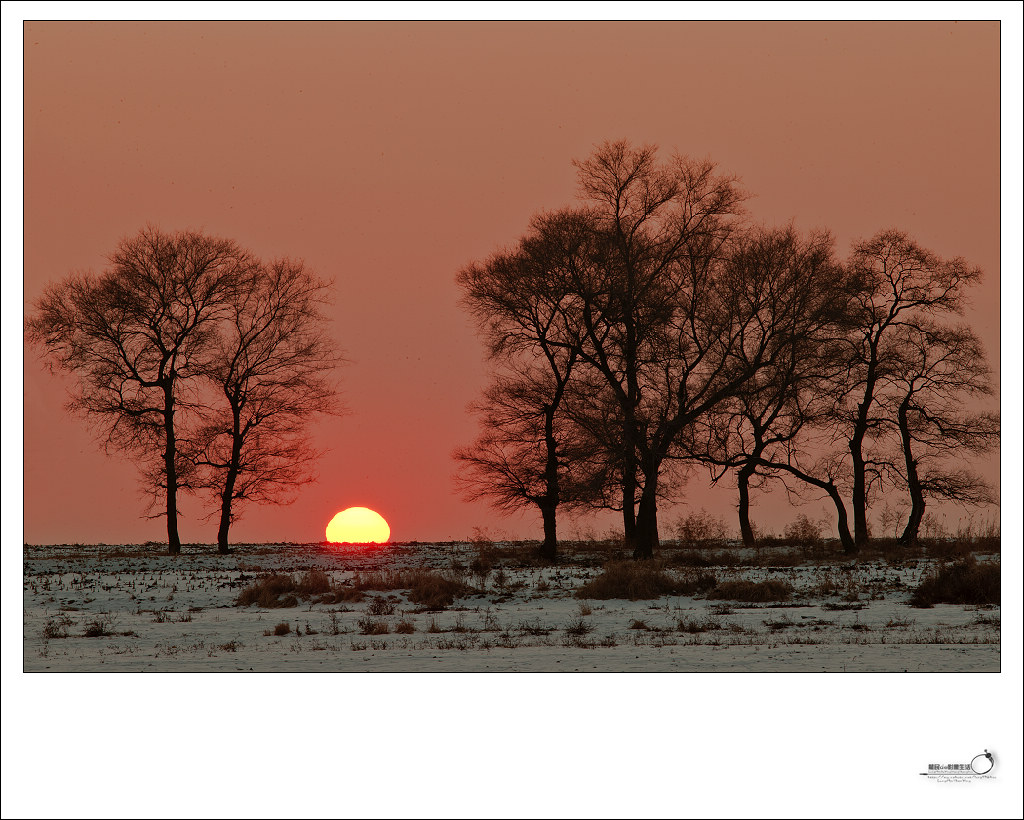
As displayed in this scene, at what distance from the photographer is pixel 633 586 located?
24578mm

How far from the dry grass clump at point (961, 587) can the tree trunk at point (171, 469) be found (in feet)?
85.8

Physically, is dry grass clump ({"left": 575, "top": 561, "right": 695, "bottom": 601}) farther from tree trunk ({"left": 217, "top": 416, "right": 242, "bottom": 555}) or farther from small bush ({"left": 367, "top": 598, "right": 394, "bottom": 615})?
tree trunk ({"left": 217, "top": 416, "right": 242, "bottom": 555})

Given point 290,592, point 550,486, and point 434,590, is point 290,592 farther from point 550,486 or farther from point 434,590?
point 550,486

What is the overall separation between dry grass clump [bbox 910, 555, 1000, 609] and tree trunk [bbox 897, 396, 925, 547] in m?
15.0

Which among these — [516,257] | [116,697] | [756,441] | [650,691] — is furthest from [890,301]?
[116,697]

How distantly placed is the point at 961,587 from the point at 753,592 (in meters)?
4.25

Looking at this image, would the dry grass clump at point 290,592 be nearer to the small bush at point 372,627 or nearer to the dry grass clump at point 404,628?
the small bush at point 372,627

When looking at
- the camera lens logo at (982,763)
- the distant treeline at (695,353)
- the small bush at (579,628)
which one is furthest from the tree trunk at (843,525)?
the camera lens logo at (982,763)

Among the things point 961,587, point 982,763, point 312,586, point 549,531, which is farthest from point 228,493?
point 982,763

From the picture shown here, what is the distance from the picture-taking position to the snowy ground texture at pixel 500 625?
15406 millimetres

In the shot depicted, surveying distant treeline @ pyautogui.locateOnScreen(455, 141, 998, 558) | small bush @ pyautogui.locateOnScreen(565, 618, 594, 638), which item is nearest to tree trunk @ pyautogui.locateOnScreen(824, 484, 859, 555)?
distant treeline @ pyautogui.locateOnScreen(455, 141, 998, 558)

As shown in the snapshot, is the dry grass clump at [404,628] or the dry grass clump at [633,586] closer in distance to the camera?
the dry grass clump at [404,628]

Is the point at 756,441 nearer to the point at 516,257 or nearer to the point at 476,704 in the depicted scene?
the point at 516,257

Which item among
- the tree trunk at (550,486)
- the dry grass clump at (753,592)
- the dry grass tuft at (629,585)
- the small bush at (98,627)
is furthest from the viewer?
the tree trunk at (550,486)
